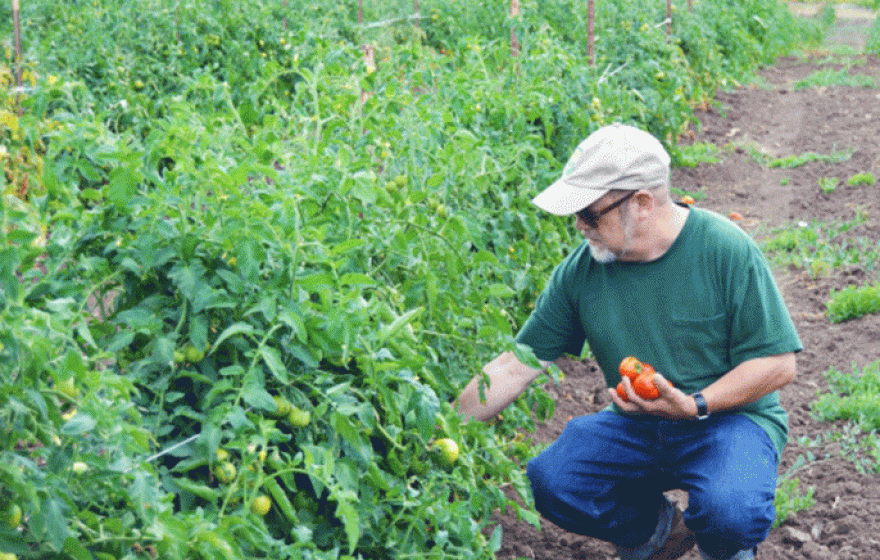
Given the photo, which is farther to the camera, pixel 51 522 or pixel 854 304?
pixel 854 304

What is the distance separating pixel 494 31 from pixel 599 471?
27.7 feet

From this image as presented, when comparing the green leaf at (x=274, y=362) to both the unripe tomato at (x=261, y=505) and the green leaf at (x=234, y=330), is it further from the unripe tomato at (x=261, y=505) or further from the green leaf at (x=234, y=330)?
the unripe tomato at (x=261, y=505)

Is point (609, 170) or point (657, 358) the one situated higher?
point (609, 170)

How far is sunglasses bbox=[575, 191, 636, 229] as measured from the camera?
10.3 ft

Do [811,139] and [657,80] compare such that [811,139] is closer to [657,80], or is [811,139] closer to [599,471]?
[657,80]

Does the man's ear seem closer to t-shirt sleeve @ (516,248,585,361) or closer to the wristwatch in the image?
t-shirt sleeve @ (516,248,585,361)

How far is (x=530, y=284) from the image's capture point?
4363 millimetres

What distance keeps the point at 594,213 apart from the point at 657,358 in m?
0.50

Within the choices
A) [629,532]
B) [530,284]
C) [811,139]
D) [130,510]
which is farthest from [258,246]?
[811,139]

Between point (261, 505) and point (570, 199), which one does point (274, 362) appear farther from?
point (570, 199)

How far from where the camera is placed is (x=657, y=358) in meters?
3.33

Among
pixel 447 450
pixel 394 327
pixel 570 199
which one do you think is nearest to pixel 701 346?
pixel 570 199

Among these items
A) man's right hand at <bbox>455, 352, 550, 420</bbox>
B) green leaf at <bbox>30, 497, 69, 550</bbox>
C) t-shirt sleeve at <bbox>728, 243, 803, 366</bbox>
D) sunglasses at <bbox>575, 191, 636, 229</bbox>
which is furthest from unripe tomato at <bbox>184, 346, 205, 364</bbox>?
t-shirt sleeve at <bbox>728, 243, 803, 366</bbox>

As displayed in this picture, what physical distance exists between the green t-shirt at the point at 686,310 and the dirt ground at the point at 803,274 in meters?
0.61
